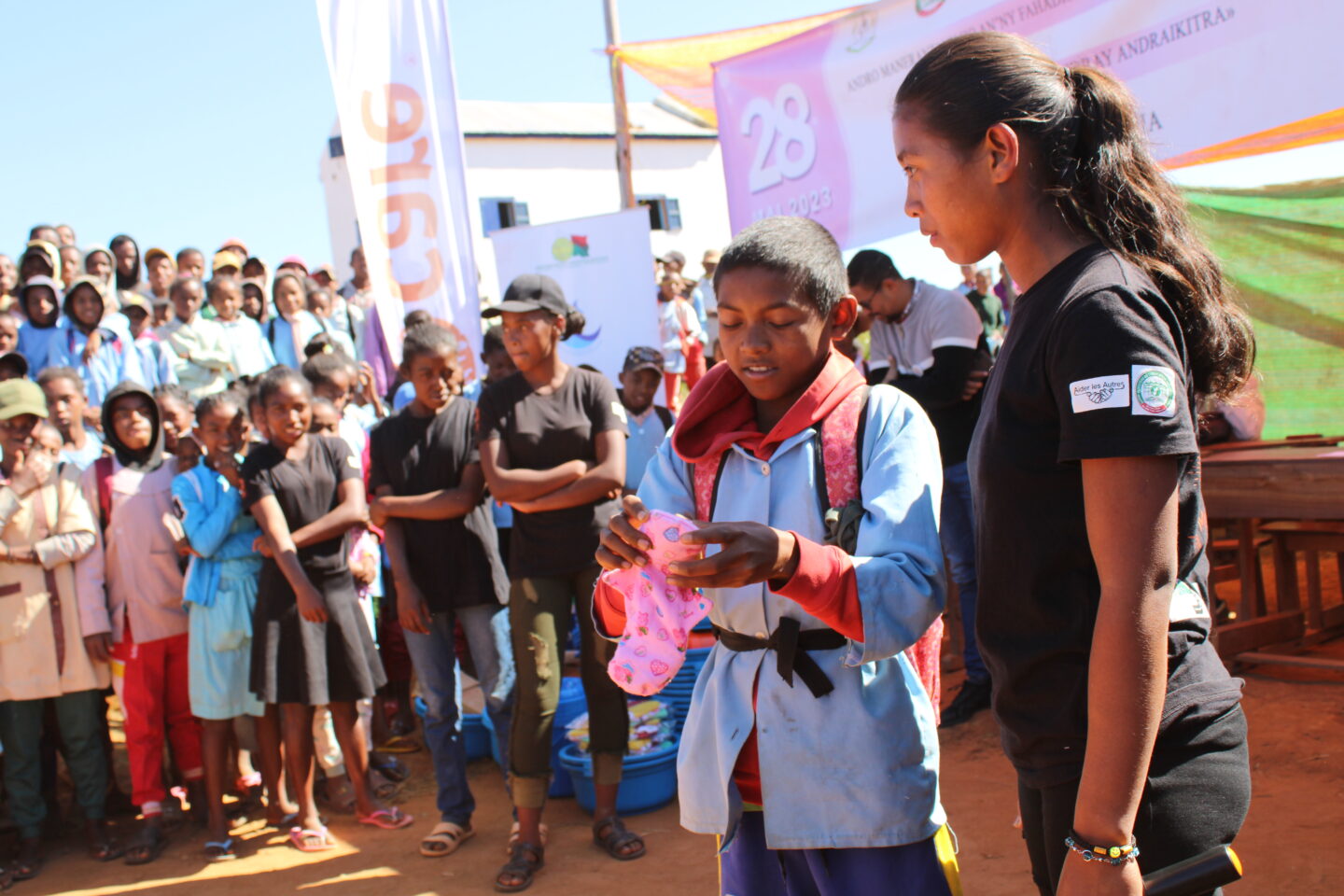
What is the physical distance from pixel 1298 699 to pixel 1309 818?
136 centimetres

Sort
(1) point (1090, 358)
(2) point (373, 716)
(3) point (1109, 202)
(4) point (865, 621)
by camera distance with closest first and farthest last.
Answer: (1) point (1090, 358)
(3) point (1109, 202)
(4) point (865, 621)
(2) point (373, 716)

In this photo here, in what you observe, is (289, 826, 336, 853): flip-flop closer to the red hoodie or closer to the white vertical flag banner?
the white vertical flag banner

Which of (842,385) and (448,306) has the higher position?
(448,306)

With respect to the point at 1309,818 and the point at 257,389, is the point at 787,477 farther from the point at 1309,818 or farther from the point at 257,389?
the point at 257,389

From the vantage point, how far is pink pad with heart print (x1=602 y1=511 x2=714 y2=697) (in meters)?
1.77

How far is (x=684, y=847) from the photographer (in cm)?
433

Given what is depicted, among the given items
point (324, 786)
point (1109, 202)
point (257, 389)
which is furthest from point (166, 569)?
point (1109, 202)

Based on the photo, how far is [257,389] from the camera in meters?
4.87

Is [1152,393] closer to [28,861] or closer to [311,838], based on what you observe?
[311,838]

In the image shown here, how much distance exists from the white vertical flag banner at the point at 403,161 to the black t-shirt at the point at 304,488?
4.95 feet

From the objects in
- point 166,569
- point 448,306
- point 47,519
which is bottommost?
point 166,569

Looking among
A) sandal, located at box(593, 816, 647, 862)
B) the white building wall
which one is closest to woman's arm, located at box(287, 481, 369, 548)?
sandal, located at box(593, 816, 647, 862)

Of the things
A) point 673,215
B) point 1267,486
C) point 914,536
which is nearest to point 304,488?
point 914,536

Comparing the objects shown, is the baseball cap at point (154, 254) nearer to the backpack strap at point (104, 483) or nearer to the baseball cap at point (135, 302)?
the baseball cap at point (135, 302)
